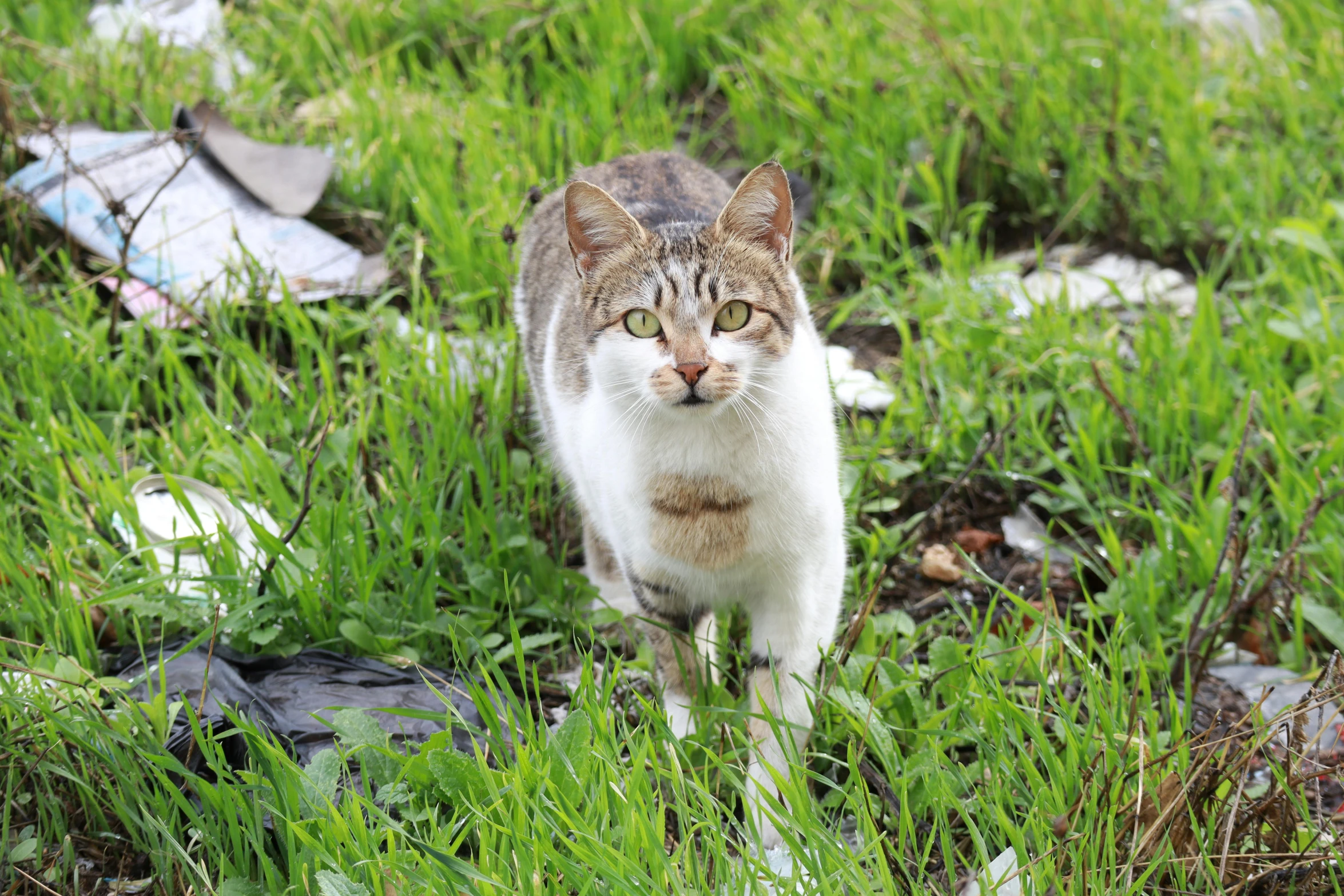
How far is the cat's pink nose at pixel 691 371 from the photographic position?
203cm

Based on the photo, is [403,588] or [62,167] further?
[62,167]

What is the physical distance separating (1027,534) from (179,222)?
118 inches

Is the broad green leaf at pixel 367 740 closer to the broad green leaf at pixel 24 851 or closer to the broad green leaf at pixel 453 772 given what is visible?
the broad green leaf at pixel 453 772

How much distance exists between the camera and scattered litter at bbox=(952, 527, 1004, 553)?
3.02m

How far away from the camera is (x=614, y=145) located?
4086 millimetres

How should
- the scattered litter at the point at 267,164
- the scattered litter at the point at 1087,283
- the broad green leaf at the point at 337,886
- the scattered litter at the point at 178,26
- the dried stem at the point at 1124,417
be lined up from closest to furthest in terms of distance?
the broad green leaf at the point at 337,886
the dried stem at the point at 1124,417
the scattered litter at the point at 1087,283
the scattered litter at the point at 267,164
the scattered litter at the point at 178,26

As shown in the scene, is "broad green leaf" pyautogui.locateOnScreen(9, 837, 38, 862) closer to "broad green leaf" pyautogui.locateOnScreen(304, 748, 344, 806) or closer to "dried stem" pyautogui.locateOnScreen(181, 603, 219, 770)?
"dried stem" pyautogui.locateOnScreen(181, 603, 219, 770)

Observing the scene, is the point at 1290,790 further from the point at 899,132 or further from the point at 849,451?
the point at 899,132

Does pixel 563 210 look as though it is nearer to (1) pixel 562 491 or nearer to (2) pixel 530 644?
(1) pixel 562 491

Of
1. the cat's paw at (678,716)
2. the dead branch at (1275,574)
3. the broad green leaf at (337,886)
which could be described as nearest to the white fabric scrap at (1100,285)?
the dead branch at (1275,574)

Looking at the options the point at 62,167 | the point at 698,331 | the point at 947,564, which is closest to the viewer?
the point at 698,331

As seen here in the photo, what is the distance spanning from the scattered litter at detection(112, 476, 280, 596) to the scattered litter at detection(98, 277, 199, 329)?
2.35ft

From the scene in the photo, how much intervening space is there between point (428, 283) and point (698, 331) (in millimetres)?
A: 1982

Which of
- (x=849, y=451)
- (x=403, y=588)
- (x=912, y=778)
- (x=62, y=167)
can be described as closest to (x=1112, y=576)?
(x=849, y=451)
